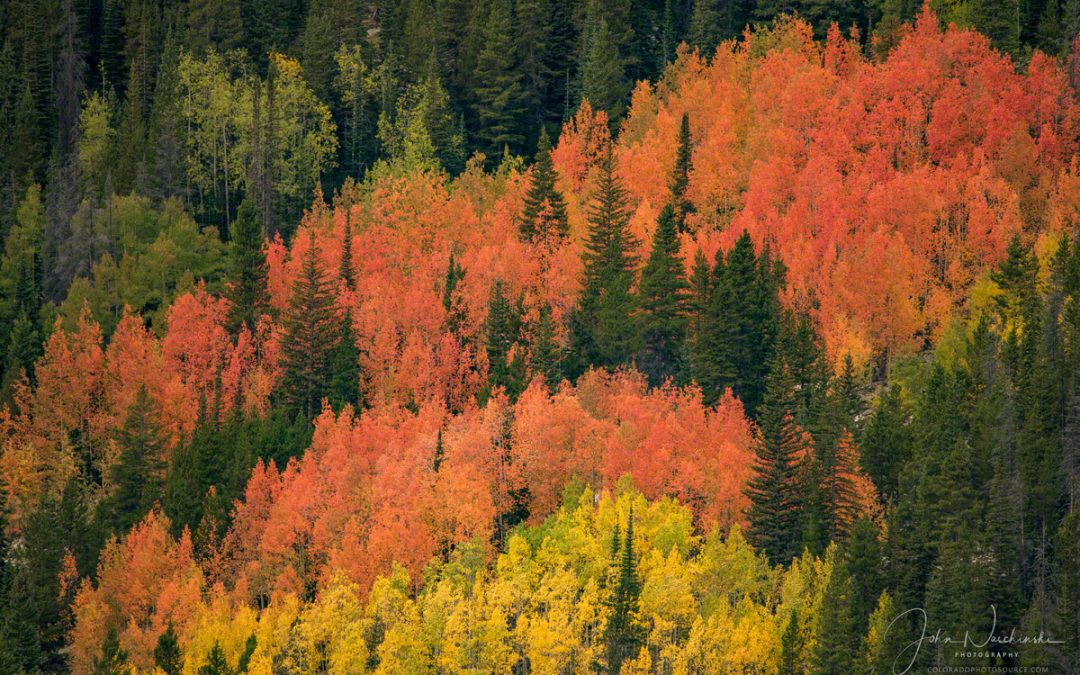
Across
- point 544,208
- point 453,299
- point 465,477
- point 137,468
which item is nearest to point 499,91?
point 544,208

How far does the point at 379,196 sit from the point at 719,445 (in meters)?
44.5

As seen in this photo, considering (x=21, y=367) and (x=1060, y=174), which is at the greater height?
(x=1060, y=174)

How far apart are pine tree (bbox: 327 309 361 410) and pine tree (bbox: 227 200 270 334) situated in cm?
1083

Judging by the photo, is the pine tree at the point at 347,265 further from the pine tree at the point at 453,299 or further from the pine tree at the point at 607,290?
the pine tree at the point at 607,290

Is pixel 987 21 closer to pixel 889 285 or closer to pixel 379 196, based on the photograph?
pixel 889 285

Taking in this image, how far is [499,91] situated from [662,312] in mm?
40131

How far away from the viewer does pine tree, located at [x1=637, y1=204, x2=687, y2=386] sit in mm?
109688

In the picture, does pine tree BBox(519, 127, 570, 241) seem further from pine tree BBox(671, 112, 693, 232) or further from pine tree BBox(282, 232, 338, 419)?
pine tree BBox(282, 232, 338, 419)

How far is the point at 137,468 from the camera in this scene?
10988cm

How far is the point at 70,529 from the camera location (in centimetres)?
10600

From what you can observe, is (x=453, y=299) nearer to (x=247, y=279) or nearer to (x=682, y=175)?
(x=247, y=279)

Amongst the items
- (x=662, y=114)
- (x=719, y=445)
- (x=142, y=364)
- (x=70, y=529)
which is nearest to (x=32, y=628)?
(x=70, y=529)

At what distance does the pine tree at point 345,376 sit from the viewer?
113125 millimetres
